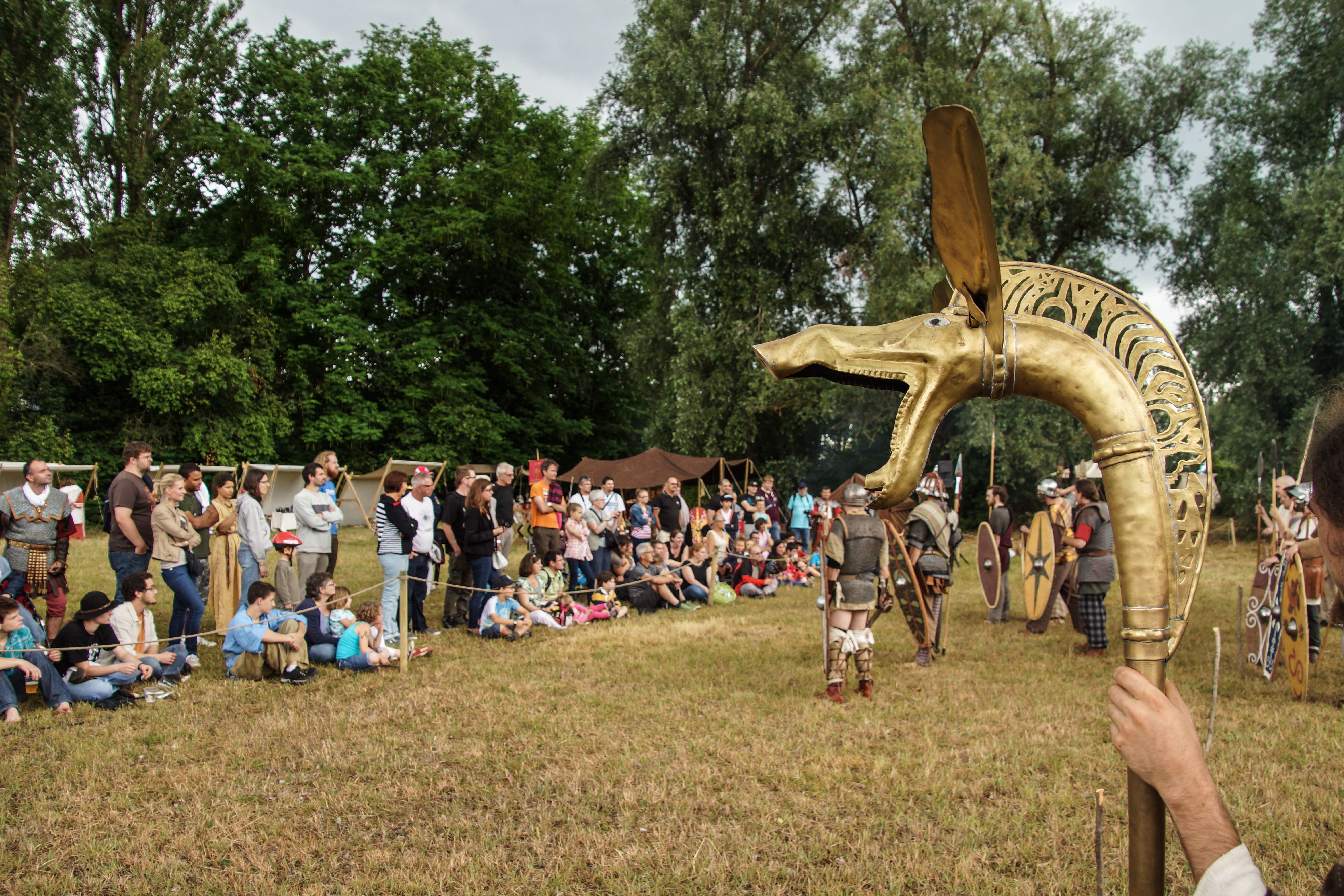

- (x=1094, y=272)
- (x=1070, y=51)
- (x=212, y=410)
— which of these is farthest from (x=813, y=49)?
(x=212, y=410)

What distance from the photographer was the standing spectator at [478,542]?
9.52 m

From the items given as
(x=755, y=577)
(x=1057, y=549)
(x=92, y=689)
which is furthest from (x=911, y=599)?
(x=92, y=689)

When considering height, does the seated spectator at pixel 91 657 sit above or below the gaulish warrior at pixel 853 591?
below

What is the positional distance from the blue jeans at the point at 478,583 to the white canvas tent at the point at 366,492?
1099 cm

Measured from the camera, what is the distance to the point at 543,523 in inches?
454

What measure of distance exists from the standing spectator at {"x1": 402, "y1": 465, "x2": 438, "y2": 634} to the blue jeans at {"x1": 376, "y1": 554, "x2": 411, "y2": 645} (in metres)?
0.11

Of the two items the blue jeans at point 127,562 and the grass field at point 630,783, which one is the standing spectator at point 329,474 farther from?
the grass field at point 630,783

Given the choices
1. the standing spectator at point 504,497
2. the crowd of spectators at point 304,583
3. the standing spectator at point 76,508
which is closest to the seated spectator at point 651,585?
the crowd of spectators at point 304,583

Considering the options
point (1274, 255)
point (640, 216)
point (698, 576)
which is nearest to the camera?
point (698, 576)

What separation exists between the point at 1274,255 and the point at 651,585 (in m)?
16.7

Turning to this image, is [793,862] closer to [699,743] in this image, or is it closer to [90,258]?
[699,743]

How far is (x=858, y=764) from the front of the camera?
5.18 metres

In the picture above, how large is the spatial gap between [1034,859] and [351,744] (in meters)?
4.06

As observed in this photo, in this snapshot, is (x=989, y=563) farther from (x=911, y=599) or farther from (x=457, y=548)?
(x=457, y=548)
